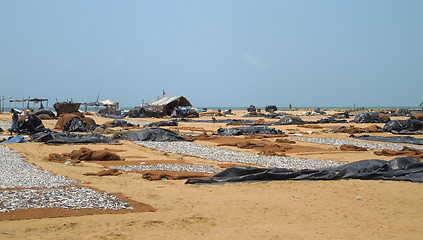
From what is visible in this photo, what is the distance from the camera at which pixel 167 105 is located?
54719 millimetres

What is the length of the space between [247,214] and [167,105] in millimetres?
48172

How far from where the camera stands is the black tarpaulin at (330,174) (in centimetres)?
1013

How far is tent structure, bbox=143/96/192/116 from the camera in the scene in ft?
177

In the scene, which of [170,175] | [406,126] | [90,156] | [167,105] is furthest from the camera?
[167,105]

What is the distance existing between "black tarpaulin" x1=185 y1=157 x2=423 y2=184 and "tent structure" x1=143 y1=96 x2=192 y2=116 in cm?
4403

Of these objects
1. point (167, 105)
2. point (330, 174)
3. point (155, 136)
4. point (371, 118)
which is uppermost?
point (167, 105)

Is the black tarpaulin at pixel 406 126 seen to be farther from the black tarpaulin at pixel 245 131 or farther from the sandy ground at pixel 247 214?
the sandy ground at pixel 247 214

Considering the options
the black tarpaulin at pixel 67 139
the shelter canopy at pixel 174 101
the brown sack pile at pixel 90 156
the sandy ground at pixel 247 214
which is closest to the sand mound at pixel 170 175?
the sandy ground at pixel 247 214

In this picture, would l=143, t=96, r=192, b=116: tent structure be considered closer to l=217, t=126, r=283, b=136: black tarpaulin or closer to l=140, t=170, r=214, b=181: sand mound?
l=217, t=126, r=283, b=136: black tarpaulin

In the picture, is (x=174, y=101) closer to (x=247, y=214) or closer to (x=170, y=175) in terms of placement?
(x=170, y=175)

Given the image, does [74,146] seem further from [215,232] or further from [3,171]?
[215,232]

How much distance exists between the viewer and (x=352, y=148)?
18.0 m

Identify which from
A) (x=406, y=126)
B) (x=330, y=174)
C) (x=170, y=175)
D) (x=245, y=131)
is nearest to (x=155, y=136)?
(x=245, y=131)

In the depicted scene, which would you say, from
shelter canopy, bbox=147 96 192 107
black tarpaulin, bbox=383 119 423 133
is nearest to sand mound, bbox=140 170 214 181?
black tarpaulin, bbox=383 119 423 133
